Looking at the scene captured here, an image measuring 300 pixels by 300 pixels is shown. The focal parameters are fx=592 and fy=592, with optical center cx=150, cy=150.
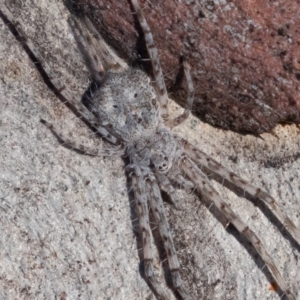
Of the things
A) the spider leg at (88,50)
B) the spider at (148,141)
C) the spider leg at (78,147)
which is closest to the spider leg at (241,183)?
the spider at (148,141)

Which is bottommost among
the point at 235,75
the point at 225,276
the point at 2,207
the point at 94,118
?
the point at 2,207

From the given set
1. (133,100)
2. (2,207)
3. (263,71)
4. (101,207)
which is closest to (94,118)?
(133,100)

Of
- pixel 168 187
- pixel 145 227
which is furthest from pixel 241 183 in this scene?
pixel 145 227

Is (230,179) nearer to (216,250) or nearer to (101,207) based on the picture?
(216,250)

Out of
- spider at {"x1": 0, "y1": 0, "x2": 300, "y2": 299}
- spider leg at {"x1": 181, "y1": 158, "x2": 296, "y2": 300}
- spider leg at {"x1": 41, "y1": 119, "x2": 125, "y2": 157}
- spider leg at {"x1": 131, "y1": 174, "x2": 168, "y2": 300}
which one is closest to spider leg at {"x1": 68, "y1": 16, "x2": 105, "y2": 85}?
spider at {"x1": 0, "y1": 0, "x2": 300, "y2": 299}

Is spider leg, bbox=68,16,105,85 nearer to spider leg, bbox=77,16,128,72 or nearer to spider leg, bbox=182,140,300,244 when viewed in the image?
spider leg, bbox=77,16,128,72
